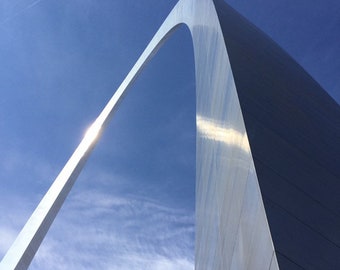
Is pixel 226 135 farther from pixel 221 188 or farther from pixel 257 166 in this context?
pixel 257 166

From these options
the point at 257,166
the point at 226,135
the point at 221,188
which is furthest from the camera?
the point at 221,188

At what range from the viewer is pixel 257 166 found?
708cm

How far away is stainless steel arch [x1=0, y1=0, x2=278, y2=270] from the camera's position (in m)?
6.97

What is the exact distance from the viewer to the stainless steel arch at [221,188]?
22.9 feet

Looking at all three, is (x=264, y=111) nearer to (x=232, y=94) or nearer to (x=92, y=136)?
(x=232, y=94)

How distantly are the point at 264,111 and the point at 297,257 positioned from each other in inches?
162

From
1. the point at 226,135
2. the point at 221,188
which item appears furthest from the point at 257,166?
the point at 221,188

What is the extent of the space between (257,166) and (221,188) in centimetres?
411

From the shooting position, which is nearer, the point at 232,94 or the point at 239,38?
the point at 232,94

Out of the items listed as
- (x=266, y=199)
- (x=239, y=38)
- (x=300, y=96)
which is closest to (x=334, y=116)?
(x=300, y=96)

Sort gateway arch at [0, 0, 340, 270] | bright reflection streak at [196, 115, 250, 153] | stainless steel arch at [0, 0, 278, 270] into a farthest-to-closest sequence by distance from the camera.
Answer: bright reflection streak at [196, 115, 250, 153]
stainless steel arch at [0, 0, 278, 270]
gateway arch at [0, 0, 340, 270]

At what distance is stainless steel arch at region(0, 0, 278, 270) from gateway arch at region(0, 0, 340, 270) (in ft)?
0.07

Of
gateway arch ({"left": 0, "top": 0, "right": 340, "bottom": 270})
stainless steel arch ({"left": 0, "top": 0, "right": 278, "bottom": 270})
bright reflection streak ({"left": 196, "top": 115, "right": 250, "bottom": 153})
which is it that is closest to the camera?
gateway arch ({"left": 0, "top": 0, "right": 340, "bottom": 270})

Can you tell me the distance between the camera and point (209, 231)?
14352mm
